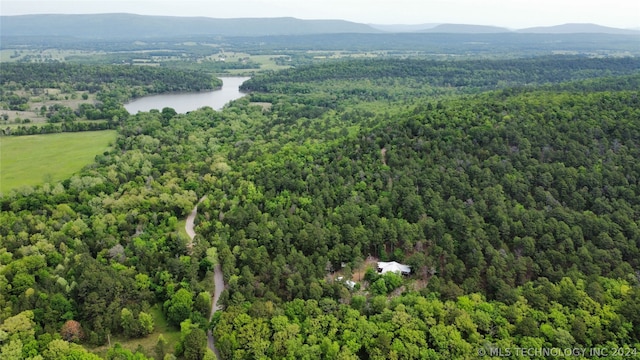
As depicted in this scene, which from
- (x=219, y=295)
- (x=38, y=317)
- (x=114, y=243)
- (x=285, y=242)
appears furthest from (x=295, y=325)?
(x=114, y=243)

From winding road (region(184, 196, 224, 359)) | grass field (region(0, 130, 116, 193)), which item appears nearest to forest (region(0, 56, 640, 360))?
winding road (region(184, 196, 224, 359))

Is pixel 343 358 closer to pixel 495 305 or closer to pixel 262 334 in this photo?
pixel 262 334

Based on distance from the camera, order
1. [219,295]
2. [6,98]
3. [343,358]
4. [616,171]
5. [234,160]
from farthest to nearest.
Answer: [6,98], [234,160], [616,171], [219,295], [343,358]

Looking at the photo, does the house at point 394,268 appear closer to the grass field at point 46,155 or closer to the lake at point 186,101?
the grass field at point 46,155

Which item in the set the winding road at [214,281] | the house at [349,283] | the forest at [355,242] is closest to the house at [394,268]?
the forest at [355,242]

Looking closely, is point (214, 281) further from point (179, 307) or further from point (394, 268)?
point (394, 268)

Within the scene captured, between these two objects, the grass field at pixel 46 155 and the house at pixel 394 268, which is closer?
the house at pixel 394 268

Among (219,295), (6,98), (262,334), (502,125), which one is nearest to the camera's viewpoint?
(262,334)

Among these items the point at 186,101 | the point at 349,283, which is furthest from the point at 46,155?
the point at 349,283
